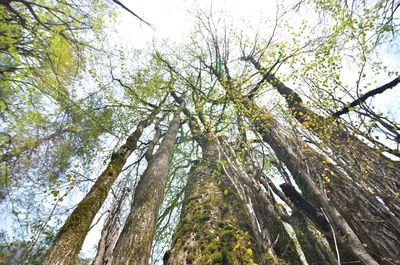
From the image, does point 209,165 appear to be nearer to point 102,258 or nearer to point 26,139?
point 102,258

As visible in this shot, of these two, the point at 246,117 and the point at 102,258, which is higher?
the point at 246,117

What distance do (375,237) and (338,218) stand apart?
872 mm

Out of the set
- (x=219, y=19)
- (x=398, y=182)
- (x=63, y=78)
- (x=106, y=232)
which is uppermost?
(x=219, y=19)

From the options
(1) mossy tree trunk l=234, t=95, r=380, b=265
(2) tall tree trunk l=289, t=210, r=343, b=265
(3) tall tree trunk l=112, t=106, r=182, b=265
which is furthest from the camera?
(2) tall tree trunk l=289, t=210, r=343, b=265

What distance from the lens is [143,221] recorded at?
264 centimetres

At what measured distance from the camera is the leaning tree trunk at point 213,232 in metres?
2.23

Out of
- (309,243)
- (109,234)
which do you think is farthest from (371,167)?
(109,234)

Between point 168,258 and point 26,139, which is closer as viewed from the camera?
point 168,258

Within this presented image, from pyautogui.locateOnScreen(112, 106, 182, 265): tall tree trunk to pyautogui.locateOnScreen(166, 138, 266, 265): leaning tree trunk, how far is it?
0.39 metres

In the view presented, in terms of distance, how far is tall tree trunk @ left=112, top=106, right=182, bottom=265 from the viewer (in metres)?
2.15

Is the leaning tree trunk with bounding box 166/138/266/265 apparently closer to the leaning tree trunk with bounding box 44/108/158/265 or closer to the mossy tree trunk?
the mossy tree trunk

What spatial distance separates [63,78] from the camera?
22.5ft

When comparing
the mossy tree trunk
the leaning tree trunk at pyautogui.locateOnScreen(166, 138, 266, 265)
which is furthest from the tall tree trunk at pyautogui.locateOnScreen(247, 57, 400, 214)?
the leaning tree trunk at pyautogui.locateOnScreen(166, 138, 266, 265)

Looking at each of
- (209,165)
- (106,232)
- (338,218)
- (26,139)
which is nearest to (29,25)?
(26,139)
